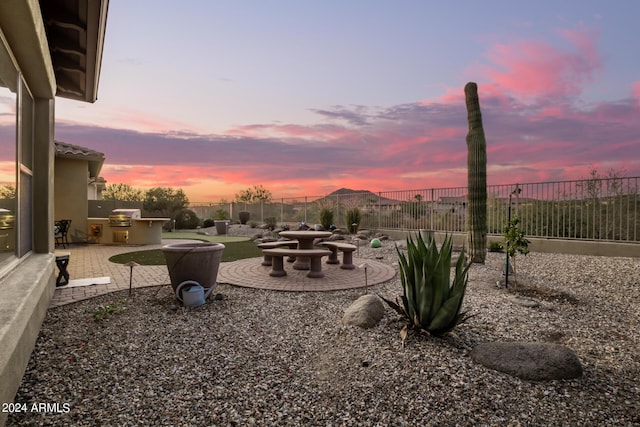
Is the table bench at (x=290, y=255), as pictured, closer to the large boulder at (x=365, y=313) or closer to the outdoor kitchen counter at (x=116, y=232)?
the large boulder at (x=365, y=313)

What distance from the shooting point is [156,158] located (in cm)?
1838

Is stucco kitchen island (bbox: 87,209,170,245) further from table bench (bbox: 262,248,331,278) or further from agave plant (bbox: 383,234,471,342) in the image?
agave plant (bbox: 383,234,471,342)

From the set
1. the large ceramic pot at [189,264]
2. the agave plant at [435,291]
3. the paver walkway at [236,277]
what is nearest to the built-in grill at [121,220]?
the paver walkway at [236,277]

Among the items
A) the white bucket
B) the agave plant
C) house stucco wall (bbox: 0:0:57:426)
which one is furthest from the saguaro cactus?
house stucco wall (bbox: 0:0:57:426)

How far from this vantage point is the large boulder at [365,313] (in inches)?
155

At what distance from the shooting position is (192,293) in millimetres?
4758

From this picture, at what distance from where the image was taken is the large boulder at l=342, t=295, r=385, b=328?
12.9 feet

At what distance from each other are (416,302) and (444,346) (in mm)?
506

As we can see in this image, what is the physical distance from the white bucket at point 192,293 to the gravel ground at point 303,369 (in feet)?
0.40

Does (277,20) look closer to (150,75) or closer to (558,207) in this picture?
(150,75)

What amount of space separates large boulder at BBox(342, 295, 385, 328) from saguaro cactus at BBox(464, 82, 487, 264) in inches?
199

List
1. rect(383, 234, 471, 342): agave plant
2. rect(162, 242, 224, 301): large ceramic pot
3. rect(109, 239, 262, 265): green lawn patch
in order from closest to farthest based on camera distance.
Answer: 1. rect(383, 234, 471, 342): agave plant
2. rect(162, 242, 224, 301): large ceramic pot
3. rect(109, 239, 262, 265): green lawn patch

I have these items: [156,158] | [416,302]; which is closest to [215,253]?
[416,302]

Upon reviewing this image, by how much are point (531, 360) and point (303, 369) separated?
201 centimetres
